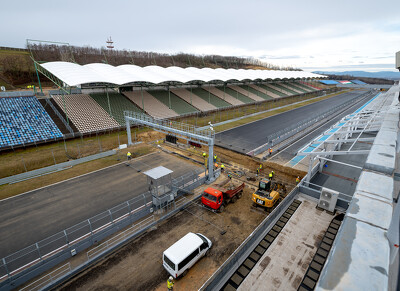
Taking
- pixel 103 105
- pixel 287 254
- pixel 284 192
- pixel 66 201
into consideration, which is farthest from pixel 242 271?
pixel 103 105

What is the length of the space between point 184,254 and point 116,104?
42.2 m

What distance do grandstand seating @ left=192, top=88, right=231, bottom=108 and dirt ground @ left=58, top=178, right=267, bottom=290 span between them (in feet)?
156

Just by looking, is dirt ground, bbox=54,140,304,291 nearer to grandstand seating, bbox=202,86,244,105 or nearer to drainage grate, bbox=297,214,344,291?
drainage grate, bbox=297,214,344,291

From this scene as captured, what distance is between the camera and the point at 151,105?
50.1 meters

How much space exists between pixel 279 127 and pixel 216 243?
3457 centimetres

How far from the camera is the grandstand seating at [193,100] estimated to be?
57.4 m

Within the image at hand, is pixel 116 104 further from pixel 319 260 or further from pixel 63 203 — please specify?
pixel 319 260

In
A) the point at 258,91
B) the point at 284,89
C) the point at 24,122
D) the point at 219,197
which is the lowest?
the point at 219,197

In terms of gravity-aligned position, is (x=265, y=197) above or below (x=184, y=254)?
below

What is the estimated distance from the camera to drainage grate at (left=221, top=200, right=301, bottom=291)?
9.83m

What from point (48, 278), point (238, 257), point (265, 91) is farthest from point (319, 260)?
point (265, 91)

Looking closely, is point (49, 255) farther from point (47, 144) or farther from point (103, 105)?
point (103, 105)

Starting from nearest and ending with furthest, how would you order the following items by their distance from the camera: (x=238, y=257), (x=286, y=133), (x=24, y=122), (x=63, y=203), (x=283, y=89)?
(x=238, y=257) < (x=63, y=203) < (x=24, y=122) < (x=286, y=133) < (x=283, y=89)

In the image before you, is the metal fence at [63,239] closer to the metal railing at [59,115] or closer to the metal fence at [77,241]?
the metal fence at [77,241]
